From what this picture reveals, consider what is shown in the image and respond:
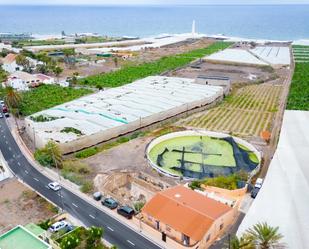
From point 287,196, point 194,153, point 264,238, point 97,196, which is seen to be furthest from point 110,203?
point 287,196

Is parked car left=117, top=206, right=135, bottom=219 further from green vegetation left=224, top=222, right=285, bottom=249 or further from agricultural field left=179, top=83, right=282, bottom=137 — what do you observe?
agricultural field left=179, top=83, right=282, bottom=137

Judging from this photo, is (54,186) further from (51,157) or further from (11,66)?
(11,66)

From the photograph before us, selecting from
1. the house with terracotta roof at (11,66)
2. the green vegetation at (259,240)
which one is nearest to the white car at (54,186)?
the green vegetation at (259,240)

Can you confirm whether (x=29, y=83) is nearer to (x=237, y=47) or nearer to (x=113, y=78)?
(x=113, y=78)

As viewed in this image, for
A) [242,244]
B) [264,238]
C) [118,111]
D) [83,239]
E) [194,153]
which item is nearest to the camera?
[242,244]

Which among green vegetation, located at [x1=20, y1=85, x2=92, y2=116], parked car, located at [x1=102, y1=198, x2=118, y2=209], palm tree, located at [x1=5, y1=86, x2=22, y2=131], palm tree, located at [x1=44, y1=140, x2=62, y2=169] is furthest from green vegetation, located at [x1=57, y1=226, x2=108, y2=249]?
green vegetation, located at [x1=20, y1=85, x2=92, y2=116]

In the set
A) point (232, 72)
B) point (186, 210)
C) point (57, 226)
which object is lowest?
point (57, 226)
